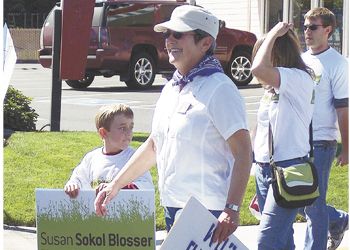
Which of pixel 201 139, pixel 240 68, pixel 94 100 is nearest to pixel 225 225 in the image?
pixel 201 139

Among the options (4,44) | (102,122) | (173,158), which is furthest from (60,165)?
(173,158)

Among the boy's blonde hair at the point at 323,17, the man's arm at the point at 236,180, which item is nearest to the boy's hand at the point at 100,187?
the man's arm at the point at 236,180

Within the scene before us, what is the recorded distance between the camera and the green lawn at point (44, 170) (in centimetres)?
770

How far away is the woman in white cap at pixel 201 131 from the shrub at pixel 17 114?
8633 mm

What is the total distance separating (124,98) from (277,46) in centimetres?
1509

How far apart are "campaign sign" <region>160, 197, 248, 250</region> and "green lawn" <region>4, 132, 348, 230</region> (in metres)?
3.40

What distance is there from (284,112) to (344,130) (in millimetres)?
1035

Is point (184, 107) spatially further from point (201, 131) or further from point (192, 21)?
point (192, 21)

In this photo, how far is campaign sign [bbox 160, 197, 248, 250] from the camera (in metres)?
3.75

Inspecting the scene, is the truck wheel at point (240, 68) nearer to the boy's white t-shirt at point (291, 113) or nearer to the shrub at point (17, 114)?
the shrub at point (17, 114)

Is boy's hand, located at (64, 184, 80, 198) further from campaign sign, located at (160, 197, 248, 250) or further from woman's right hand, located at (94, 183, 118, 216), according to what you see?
campaign sign, located at (160, 197, 248, 250)

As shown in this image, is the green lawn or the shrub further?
the shrub

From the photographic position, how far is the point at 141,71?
2186cm

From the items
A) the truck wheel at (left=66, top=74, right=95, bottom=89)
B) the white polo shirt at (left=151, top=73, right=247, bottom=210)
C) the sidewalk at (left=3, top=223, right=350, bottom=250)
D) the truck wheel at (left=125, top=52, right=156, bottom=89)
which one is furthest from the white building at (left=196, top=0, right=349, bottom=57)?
the white polo shirt at (left=151, top=73, right=247, bottom=210)
